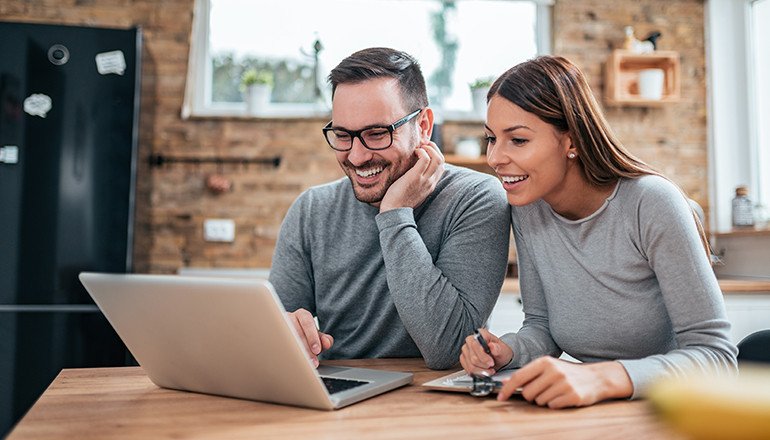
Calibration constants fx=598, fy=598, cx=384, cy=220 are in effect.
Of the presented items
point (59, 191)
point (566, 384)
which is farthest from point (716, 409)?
point (59, 191)

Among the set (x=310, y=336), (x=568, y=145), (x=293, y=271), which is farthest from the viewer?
(x=293, y=271)

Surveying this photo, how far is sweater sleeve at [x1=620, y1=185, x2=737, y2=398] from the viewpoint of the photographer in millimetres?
902

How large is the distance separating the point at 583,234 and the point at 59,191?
7.15 ft

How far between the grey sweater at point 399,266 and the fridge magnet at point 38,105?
157 cm

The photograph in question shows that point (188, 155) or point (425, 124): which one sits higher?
point (188, 155)

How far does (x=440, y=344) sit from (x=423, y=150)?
491 mm

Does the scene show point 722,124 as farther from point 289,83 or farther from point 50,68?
A: point 50,68

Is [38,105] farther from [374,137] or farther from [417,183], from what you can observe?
[417,183]

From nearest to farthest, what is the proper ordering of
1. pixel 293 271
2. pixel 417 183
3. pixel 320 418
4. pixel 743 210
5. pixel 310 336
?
pixel 320 418 < pixel 310 336 < pixel 417 183 < pixel 293 271 < pixel 743 210

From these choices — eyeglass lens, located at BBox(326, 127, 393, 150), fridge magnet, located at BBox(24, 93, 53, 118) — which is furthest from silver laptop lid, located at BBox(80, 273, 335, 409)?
fridge magnet, located at BBox(24, 93, 53, 118)

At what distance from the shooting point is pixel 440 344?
112 cm

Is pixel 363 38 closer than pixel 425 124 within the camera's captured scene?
No

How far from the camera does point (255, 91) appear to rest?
311 cm

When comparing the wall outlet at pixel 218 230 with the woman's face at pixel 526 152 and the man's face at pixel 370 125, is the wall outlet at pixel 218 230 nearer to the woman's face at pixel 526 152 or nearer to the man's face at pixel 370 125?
the man's face at pixel 370 125
